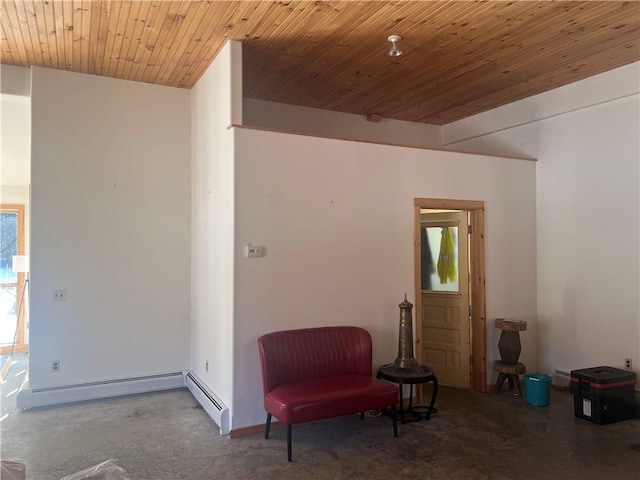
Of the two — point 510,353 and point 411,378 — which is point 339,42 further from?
point 510,353

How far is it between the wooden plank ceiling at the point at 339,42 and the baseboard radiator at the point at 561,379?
10.2ft

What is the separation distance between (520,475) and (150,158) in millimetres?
4415

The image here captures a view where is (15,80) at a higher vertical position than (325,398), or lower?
higher

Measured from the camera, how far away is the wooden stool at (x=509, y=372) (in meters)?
4.70

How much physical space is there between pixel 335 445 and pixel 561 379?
2.85m

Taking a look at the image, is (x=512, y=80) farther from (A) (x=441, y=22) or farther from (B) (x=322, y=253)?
(B) (x=322, y=253)

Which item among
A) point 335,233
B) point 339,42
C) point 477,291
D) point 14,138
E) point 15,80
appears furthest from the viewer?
point 14,138

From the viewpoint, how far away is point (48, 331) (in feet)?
14.9

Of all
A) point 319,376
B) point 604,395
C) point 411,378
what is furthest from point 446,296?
point 319,376

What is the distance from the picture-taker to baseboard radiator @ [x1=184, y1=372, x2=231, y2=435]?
3.76 m

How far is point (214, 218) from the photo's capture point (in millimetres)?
4309

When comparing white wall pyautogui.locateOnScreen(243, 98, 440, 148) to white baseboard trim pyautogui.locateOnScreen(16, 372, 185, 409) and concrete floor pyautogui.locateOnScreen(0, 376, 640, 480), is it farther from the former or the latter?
concrete floor pyautogui.locateOnScreen(0, 376, 640, 480)

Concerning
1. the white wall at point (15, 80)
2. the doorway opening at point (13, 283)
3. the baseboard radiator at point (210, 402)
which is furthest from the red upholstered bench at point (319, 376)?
the doorway opening at point (13, 283)

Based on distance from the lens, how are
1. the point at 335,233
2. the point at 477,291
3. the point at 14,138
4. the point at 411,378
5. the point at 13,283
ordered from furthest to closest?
the point at 13,283
the point at 14,138
the point at 477,291
the point at 335,233
the point at 411,378
